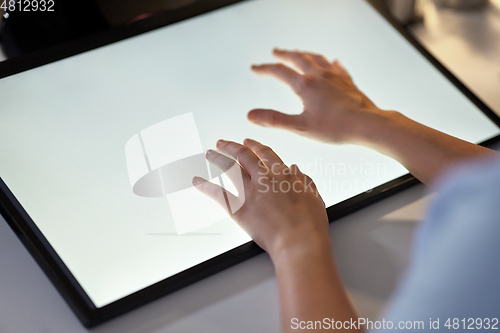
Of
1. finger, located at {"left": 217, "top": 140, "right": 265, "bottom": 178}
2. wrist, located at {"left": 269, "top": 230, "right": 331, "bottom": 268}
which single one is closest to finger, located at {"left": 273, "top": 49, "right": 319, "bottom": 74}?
finger, located at {"left": 217, "top": 140, "right": 265, "bottom": 178}

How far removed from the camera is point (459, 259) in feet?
1.02

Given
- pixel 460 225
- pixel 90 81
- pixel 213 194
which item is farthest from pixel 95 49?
pixel 460 225

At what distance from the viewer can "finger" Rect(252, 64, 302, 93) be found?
718 millimetres

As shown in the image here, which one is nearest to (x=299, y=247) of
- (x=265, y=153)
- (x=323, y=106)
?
(x=265, y=153)

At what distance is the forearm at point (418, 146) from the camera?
57cm

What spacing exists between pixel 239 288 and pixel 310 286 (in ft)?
0.40

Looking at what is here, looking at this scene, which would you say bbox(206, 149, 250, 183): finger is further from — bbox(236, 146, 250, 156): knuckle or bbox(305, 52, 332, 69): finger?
bbox(305, 52, 332, 69): finger

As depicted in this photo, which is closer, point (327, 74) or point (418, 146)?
point (418, 146)

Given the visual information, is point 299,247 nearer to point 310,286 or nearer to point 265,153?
point 310,286

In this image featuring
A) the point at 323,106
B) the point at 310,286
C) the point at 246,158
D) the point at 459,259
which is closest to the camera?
the point at 459,259

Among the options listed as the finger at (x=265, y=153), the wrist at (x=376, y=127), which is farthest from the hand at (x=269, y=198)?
the wrist at (x=376, y=127)

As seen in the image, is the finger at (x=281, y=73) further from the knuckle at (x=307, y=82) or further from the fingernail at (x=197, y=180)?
the fingernail at (x=197, y=180)

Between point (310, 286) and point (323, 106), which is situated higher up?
point (323, 106)

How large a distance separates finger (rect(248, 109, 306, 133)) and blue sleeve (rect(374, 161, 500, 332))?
1.18 ft
